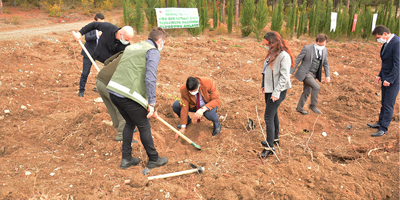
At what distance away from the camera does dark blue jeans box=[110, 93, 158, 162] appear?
2748 mm

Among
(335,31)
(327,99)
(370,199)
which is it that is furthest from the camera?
(335,31)

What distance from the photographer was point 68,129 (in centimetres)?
404

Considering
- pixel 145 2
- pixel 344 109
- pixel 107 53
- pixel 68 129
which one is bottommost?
pixel 344 109

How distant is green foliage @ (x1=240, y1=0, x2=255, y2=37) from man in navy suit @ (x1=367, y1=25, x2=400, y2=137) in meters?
7.04

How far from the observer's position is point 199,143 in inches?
156

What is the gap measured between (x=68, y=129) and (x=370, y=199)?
3.92 metres

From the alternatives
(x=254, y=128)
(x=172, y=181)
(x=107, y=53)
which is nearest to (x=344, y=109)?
(x=254, y=128)

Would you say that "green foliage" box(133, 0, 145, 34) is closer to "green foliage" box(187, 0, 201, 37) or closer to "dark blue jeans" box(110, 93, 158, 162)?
"green foliage" box(187, 0, 201, 37)

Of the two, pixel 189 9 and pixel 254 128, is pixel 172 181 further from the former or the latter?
pixel 189 9

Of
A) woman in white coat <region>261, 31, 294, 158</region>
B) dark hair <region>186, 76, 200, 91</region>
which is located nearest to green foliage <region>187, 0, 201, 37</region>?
dark hair <region>186, 76, 200, 91</region>

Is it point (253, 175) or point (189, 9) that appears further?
point (189, 9)

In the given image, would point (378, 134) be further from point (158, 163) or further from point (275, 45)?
point (158, 163)

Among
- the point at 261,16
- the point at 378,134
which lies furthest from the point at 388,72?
the point at 261,16

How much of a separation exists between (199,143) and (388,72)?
3034mm
